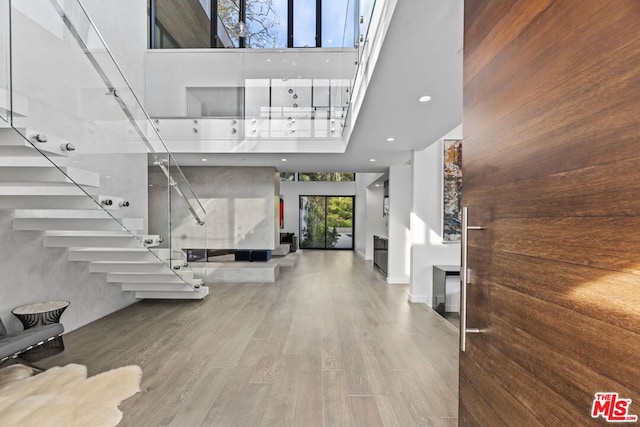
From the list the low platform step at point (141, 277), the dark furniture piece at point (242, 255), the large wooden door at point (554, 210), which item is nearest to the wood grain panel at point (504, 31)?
the large wooden door at point (554, 210)

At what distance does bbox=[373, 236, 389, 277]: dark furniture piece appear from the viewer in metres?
7.52

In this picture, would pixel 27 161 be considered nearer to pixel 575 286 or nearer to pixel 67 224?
pixel 67 224

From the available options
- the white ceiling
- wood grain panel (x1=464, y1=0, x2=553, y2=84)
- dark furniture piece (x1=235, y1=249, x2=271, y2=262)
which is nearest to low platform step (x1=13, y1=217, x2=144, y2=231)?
the white ceiling

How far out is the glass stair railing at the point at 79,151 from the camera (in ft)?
8.11

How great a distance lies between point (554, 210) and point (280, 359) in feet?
9.48

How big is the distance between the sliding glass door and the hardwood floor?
799 centimetres

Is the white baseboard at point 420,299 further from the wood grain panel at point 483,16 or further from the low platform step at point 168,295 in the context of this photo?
the wood grain panel at point 483,16

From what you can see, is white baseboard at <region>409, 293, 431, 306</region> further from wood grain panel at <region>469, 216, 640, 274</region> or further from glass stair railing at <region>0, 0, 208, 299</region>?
wood grain panel at <region>469, 216, 640, 274</region>

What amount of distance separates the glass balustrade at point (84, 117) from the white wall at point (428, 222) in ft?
12.8

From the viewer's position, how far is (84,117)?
10.5 ft

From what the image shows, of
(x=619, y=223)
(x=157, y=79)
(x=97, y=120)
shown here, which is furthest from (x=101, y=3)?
(x=619, y=223)

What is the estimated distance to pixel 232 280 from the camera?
6875 mm

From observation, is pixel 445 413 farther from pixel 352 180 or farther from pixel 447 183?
pixel 352 180

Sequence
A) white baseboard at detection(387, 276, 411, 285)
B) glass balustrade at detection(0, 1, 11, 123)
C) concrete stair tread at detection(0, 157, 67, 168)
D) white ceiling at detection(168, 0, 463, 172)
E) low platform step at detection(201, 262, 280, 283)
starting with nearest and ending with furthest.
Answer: white ceiling at detection(168, 0, 463, 172)
glass balustrade at detection(0, 1, 11, 123)
concrete stair tread at detection(0, 157, 67, 168)
white baseboard at detection(387, 276, 411, 285)
low platform step at detection(201, 262, 280, 283)
